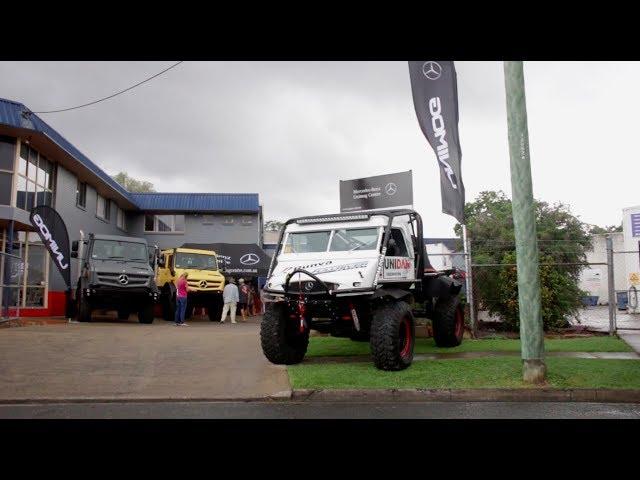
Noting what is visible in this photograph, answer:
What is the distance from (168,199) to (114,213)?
3395 mm

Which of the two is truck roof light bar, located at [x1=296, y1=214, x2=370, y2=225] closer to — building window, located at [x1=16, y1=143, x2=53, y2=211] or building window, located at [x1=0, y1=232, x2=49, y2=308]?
building window, located at [x1=16, y1=143, x2=53, y2=211]

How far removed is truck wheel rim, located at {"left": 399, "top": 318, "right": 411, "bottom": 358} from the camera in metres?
9.38

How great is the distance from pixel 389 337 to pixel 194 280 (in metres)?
13.5

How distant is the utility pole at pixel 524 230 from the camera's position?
8.16 m

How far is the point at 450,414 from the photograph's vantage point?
677 centimetres

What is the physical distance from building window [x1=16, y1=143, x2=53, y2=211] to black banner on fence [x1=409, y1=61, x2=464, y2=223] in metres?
13.2

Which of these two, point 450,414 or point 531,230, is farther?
point 531,230

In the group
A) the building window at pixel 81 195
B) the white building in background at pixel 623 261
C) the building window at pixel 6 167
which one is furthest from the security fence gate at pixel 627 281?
the building window at pixel 81 195

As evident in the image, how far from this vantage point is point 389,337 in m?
8.82

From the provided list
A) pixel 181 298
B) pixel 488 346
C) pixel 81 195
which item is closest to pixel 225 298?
pixel 181 298

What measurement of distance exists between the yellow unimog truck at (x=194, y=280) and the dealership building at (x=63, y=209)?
384 centimetres

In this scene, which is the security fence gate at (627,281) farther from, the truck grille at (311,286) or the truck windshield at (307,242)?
the truck grille at (311,286)
